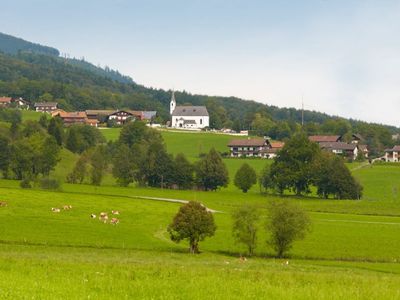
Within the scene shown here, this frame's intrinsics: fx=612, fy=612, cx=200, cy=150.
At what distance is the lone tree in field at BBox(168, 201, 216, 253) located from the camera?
5547 centimetres

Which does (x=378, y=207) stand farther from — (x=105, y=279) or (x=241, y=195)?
(x=105, y=279)

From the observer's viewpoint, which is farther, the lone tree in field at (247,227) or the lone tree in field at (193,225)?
the lone tree in field at (247,227)

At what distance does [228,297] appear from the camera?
22406mm

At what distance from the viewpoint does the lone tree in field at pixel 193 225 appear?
5547cm

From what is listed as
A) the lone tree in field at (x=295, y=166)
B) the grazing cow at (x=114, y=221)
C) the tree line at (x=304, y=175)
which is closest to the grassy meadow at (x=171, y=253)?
the grazing cow at (x=114, y=221)

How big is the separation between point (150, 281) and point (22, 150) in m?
104

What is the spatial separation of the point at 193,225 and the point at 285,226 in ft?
27.7

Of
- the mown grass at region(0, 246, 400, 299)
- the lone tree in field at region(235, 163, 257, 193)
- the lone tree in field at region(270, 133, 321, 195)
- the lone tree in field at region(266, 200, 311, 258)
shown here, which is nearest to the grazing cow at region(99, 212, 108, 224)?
the lone tree in field at region(266, 200, 311, 258)

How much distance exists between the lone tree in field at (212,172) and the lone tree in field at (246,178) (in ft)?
10.5

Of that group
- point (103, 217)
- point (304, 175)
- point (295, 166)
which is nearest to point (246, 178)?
point (295, 166)

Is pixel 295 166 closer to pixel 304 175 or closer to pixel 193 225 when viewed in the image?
pixel 304 175

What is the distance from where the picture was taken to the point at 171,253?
51969 millimetres

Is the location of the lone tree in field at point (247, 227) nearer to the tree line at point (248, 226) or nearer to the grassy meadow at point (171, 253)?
the tree line at point (248, 226)

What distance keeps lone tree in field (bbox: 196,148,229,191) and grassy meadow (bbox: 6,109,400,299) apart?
26.3 ft
